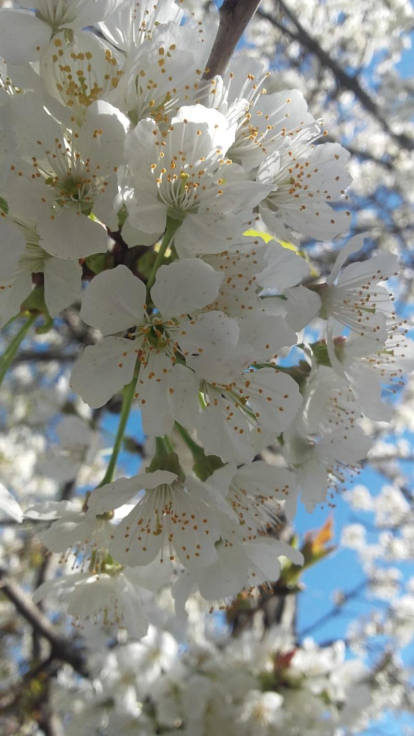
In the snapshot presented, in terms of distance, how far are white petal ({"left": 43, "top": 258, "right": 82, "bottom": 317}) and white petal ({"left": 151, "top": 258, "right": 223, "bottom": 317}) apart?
156mm

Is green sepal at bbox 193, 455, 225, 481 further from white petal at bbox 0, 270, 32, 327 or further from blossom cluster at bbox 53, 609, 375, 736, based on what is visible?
blossom cluster at bbox 53, 609, 375, 736

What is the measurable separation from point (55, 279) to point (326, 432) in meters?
0.69

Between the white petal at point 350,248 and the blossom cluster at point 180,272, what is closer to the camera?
the blossom cluster at point 180,272

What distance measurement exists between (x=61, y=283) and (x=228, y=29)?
0.57m

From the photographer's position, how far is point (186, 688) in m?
1.98

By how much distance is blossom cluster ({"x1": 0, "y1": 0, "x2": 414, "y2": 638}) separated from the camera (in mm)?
939

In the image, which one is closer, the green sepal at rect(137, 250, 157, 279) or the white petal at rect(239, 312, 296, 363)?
the white petal at rect(239, 312, 296, 363)

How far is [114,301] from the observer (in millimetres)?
991

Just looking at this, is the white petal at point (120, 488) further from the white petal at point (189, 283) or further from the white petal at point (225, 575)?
the white petal at point (189, 283)

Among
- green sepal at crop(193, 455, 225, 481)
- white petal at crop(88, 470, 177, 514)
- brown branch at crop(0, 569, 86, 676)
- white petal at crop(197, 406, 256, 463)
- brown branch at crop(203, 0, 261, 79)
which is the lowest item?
brown branch at crop(0, 569, 86, 676)

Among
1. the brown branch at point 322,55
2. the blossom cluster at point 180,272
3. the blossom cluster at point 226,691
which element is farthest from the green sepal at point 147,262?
the brown branch at point 322,55

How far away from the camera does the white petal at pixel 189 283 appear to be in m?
Answer: 0.92

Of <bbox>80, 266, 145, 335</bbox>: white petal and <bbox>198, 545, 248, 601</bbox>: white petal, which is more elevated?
<bbox>80, 266, 145, 335</bbox>: white petal

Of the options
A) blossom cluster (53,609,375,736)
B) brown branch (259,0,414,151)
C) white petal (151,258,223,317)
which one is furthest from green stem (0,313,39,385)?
brown branch (259,0,414,151)
